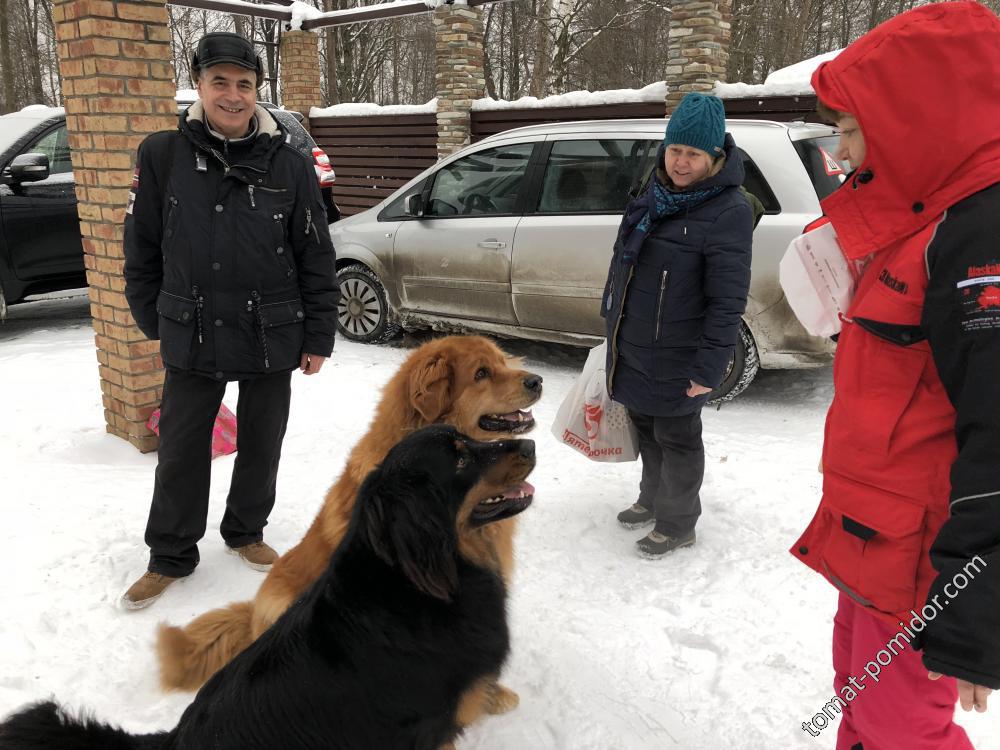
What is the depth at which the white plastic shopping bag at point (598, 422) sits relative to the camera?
3846mm

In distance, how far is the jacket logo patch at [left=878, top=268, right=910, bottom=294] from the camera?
1.41 m

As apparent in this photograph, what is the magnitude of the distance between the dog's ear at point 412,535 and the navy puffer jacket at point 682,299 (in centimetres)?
190

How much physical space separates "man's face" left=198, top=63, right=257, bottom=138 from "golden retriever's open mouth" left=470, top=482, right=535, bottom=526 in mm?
2001

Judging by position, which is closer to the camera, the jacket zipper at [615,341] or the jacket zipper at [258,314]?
the jacket zipper at [258,314]

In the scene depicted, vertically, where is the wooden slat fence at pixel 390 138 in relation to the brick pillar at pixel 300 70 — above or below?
below

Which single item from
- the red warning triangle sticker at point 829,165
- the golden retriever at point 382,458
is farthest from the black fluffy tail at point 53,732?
the red warning triangle sticker at point 829,165

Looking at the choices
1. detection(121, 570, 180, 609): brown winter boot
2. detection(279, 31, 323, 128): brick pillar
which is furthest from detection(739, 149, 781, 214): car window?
detection(279, 31, 323, 128): brick pillar

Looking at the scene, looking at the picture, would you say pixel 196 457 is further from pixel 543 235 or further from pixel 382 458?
pixel 543 235

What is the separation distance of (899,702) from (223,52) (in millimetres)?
3201

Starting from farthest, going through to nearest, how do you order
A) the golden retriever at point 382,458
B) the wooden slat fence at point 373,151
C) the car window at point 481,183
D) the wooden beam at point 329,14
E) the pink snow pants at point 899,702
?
1. the wooden slat fence at point 373,151
2. the wooden beam at point 329,14
3. the car window at point 481,183
4. the golden retriever at point 382,458
5. the pink snow pants at point 899,702

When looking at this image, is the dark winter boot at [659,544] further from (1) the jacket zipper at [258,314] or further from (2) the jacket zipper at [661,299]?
(1) the jacket zipper at [258,314]

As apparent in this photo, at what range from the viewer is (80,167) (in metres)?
4.43

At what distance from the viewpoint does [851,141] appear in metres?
1.53

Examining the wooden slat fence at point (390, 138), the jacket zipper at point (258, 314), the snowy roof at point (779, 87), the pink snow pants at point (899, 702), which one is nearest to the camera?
the pink snow pants at point (899, 702)
